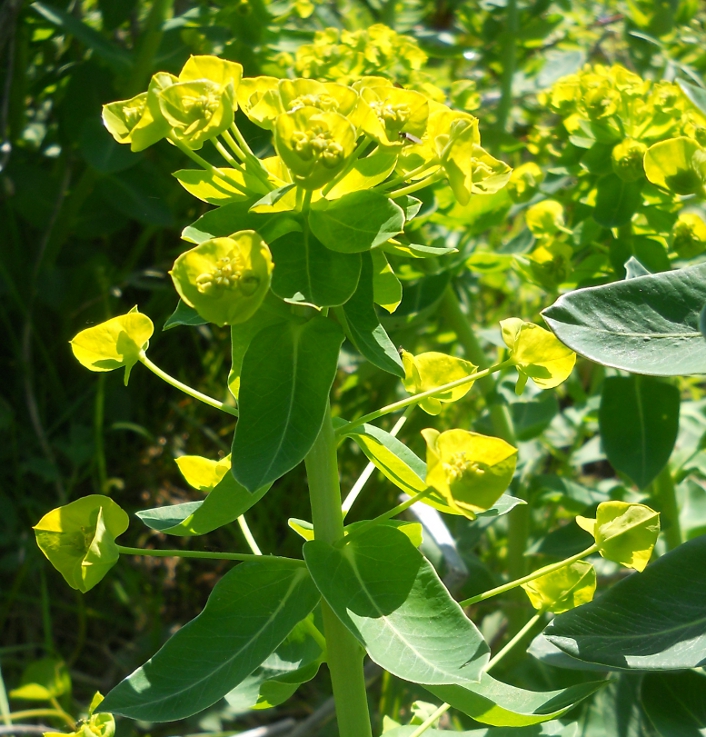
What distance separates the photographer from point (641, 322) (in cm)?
85

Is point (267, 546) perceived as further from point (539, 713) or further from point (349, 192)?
point (349, 192)

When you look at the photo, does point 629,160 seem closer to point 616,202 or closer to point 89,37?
point 616,202

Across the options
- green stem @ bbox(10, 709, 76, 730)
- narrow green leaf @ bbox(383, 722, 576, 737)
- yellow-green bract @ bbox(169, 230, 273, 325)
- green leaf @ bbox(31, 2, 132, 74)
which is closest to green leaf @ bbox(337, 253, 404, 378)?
yellow-green bract @ bbox(169, 230, 273, 325)

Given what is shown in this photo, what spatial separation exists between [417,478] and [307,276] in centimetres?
25

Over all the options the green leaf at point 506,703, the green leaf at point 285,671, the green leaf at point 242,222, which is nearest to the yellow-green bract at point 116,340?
the green leaf at point 242,222

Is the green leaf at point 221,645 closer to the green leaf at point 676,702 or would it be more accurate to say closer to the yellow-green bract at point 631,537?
the yellow-green bract at point 631,537

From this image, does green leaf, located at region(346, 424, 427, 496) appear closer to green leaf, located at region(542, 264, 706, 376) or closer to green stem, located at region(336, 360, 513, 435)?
green stem, located at region(336, 360, 513, 435)

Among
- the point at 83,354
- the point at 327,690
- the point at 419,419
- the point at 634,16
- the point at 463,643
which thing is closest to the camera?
the point at 463,643

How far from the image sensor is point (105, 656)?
187cm

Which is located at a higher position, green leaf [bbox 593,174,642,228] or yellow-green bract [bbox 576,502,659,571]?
green leaf [bbox 593,174,642,228]

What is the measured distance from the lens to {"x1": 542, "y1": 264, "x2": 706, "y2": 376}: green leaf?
81cm

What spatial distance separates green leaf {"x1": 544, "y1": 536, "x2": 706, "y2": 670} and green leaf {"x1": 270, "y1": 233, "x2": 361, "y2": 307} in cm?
44

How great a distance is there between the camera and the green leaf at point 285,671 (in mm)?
948

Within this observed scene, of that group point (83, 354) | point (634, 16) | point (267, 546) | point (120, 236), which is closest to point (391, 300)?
point (83, 354)
